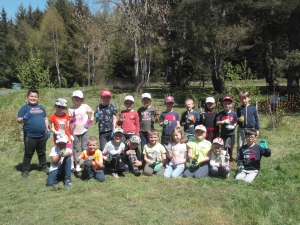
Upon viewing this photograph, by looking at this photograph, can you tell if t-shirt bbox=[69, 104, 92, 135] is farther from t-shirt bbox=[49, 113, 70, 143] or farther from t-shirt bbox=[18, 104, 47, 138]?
t-shirt bbox=[18, 104, 47, 138]

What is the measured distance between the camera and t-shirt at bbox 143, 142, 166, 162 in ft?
19.1

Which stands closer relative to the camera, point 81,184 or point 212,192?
point 212,192

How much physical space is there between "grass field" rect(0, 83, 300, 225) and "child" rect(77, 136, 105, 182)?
172mm

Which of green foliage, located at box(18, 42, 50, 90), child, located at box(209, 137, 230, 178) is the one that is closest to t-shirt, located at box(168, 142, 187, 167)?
child, located at box(209, 137, 230, 178)

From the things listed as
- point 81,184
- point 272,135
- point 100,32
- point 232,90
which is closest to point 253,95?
point 232,90

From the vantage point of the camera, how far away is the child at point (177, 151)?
18.8ft

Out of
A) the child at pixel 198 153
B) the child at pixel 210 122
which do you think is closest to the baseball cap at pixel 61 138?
the child at pixel 198 153

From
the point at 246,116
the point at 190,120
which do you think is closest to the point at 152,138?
the point at 190,120

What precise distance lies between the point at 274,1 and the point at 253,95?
4183 millimetres

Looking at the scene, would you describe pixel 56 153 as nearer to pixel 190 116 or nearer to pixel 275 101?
pixel 190 116

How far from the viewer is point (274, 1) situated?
472 inches

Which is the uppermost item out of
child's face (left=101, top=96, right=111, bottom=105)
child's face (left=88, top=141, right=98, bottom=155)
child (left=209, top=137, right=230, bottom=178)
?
child's face (left=101, top=96, right=111, bottom=105)

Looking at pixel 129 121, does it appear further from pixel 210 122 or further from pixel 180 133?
pixel 210 122

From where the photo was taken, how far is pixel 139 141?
19.1 feet
